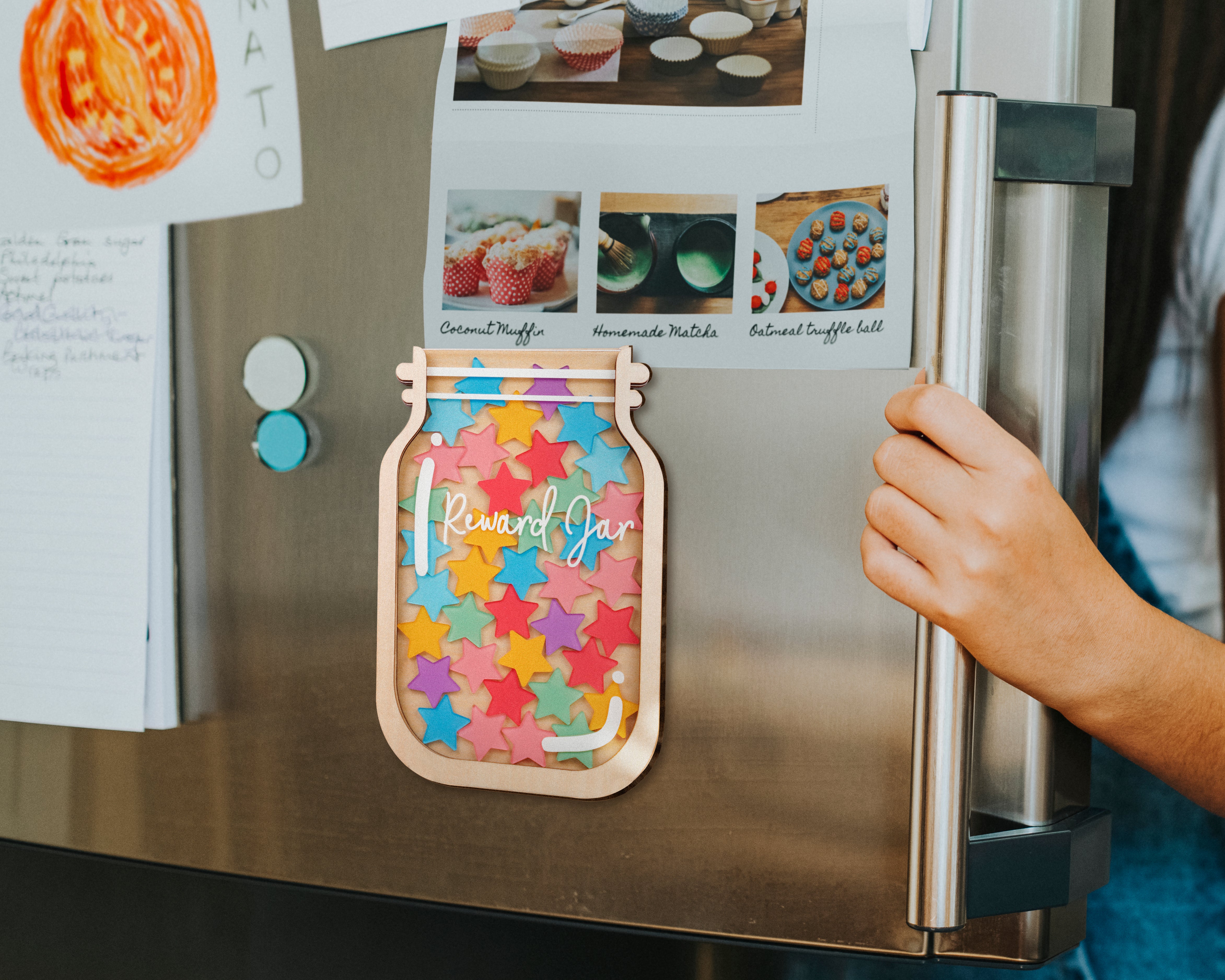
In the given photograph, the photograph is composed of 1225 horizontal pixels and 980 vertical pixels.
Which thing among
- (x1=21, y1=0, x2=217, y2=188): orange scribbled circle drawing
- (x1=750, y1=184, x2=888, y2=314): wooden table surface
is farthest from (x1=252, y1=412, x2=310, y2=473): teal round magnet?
(x1=750, y1=184, x2=888, y2=314): wooden table surface

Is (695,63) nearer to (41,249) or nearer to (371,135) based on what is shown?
(371,135)

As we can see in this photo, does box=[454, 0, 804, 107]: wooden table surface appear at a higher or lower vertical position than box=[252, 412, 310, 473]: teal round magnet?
higher

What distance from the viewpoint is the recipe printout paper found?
1.54 ft

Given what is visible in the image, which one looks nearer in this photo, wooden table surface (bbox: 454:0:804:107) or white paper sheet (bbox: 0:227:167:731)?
wooden table surface (bbox: 454:0:804:107)

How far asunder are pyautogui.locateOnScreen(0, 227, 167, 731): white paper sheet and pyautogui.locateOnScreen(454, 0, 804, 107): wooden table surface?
317mm

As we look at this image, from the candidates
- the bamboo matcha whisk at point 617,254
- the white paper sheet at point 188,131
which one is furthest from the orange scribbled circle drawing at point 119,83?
the bamboo matcha whisk at point 617,254

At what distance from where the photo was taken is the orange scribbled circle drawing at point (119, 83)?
0.57 meters

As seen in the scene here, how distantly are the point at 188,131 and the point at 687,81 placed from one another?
364 millimetres

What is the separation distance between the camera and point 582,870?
0.53 meters

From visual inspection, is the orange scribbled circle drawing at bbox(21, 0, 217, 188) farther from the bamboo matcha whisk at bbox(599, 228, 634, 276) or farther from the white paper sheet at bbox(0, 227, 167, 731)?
the bamboo matcha whisk at bbox(599, 228, 634, 276)

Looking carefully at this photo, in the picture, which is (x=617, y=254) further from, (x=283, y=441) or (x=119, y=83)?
(x=119, y=83)

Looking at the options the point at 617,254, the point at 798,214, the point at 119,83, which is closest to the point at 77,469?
the point at 119,83

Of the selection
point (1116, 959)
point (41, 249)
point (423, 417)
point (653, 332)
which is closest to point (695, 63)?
point (653, 332)

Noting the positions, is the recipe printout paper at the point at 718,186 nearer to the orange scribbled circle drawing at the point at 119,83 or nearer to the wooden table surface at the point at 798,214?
the wooden table surface at the point at 798,214
